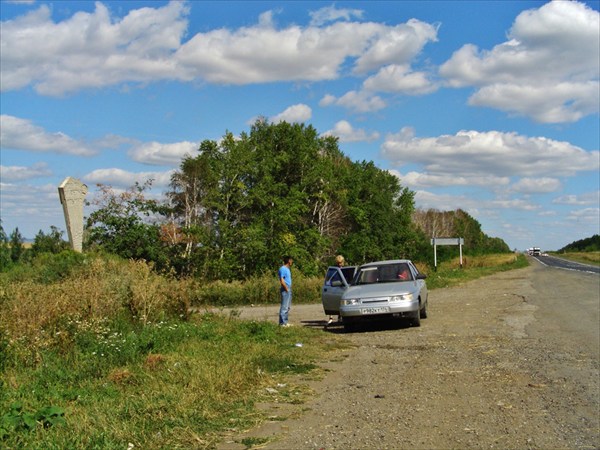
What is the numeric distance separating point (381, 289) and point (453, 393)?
734cm

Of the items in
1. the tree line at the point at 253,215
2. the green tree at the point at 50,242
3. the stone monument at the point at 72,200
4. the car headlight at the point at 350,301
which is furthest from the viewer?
the tree line at the point at 253,215

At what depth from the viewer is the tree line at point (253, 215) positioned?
39625mm

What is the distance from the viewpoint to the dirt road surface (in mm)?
5734

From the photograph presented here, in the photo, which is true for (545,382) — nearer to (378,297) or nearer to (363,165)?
(378,297)

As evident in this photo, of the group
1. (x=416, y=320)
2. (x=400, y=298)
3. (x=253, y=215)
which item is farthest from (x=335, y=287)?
(x=253, y=215)

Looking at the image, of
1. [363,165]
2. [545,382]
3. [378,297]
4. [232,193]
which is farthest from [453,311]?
[363,165]

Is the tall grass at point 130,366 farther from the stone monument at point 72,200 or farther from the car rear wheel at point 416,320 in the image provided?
the stone monument at point 72,200

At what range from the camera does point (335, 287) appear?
1602cm

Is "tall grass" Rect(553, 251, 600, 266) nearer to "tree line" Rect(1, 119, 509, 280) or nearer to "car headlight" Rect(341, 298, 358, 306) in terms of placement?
"tree line" Rect(1, 119, 509, 280)

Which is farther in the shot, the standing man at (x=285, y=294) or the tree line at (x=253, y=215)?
the tree line at (x=253, y=215)

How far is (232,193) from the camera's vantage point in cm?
4922

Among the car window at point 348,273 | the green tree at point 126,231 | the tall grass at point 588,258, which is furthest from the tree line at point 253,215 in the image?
the tall grass at point 588,258

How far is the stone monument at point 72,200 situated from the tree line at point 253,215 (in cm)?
1622

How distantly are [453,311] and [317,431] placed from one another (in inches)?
545
